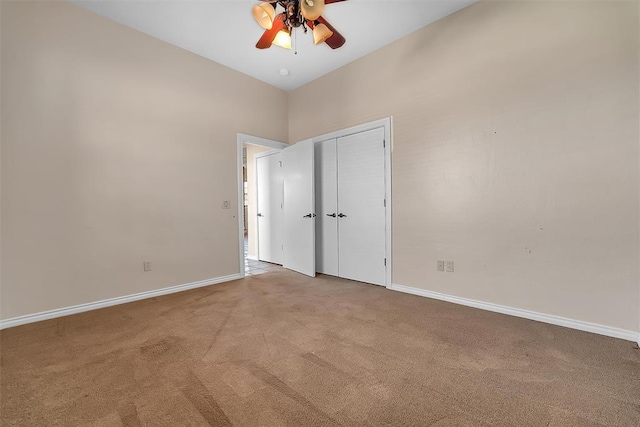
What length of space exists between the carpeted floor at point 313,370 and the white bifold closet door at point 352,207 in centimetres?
106

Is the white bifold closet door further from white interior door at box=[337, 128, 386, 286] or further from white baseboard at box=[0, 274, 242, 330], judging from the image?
white baseboard at box=[0, 274, 242, 330]

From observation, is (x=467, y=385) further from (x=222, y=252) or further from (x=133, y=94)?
(x=133, y=94)

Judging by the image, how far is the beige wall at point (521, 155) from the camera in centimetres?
205

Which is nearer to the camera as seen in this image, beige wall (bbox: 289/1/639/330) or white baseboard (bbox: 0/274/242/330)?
beige wall (bbox: 289/1/639/330)

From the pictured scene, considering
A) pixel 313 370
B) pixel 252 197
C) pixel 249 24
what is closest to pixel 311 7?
pixel 249 24

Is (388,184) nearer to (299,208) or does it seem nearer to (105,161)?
(299,208)

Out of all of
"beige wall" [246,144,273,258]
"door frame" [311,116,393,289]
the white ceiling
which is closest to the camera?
the white ceiling

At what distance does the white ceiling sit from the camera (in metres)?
2.67

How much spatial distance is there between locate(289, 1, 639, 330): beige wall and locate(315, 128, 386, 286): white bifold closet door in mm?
248

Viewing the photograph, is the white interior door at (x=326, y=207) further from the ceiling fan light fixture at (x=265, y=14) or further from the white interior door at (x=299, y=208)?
the ceiling fan light fixture at (x=265, y=14)

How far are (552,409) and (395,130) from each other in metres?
2.83

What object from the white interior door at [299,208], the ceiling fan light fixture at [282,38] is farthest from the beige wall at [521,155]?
the ceiling fan light fixture at [282,38]

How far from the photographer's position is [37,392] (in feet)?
4.86

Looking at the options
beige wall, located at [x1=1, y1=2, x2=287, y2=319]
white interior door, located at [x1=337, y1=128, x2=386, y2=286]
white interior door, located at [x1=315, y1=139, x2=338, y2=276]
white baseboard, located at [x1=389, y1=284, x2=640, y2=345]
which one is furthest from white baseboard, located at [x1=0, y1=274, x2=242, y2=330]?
white baseboard, located at [x1=389, y1=284, x2=640, y2=345]
